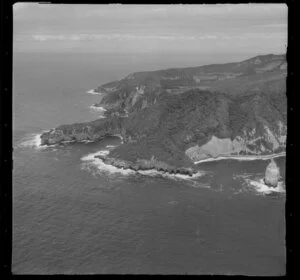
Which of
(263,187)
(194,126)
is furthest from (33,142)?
(263,187)

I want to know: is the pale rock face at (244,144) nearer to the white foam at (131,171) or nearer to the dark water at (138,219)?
the dark water at (138,219)

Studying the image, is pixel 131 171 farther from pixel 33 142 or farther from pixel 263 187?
pixel 33 142

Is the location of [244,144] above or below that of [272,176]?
above

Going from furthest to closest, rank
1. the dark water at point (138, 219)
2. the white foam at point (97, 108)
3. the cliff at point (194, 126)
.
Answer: the white foam at point (97, 108), the cliff at point (194, 126), the dark water at point (138, 219)

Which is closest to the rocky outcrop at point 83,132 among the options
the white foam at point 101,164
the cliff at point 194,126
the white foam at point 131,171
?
the cliff at point 194,126

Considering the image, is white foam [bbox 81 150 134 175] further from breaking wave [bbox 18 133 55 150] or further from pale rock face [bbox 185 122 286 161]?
pale rock face [bbox 185 122 286 161]
